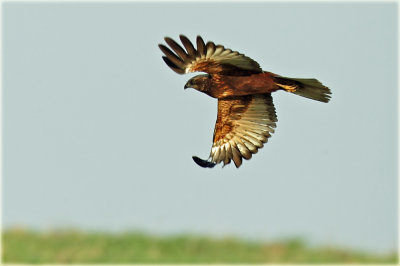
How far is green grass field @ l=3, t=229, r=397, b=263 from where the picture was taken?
16.5 metres

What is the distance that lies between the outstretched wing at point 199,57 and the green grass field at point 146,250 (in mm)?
9509

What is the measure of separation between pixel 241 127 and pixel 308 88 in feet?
2.84

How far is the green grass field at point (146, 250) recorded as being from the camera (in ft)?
54.1

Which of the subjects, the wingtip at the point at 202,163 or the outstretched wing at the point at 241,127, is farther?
the outstretched wing at the point at 241,127

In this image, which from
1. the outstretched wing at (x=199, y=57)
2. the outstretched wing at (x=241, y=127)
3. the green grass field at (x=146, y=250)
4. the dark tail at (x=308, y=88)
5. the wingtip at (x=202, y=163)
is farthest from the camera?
the green grass field at (x=146, y=250)

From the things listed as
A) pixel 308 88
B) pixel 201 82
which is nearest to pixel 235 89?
pixel 201 82

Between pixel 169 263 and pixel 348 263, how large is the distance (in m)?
3.48

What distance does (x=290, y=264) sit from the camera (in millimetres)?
16891

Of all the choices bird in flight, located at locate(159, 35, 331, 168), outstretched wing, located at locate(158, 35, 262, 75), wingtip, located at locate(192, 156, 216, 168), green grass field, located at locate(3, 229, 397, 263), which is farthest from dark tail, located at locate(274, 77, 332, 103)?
green grass field, located at locate(3, 229, 397, 263)

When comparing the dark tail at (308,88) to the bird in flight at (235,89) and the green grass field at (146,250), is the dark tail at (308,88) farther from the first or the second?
the green grass field at (146,250)

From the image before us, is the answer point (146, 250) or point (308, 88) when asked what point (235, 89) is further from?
point (146, 250)

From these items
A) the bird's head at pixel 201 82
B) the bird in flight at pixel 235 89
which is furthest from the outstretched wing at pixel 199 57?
the bird's head at pixel 201 82

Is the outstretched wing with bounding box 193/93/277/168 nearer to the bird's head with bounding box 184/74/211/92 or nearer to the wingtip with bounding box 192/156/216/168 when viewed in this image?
the wingtip with bounding box 192/156/216/168

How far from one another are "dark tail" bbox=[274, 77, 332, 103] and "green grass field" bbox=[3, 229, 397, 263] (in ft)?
30.9
